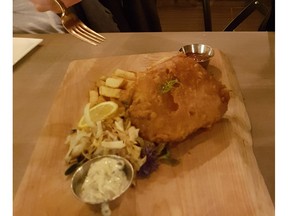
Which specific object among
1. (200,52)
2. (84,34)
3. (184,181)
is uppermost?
(84,34)

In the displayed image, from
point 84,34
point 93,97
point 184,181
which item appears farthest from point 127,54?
point 184,181

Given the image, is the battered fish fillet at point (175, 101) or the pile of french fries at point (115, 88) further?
the pile of french fries at point (115, 88)

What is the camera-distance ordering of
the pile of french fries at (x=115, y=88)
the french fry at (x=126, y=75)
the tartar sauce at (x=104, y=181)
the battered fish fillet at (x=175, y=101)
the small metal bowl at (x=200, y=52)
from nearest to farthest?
the tartar sauce at (x=104, y=181), the battered fish fillet at (x=175, y=101), the pile of french fries at (x=115, y=88), the french fry at (x=126, y=75), the small metal bowl at (x=200, y=52)

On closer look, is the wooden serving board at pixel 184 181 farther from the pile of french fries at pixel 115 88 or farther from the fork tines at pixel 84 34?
the fork tines at pixel 84 34

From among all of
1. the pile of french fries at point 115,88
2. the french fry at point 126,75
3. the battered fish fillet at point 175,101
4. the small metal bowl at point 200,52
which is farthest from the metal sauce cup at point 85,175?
the small metal bowl at point 200,52

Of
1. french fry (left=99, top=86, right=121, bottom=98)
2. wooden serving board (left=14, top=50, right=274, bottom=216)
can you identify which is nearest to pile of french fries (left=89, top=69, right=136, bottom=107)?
french fry (left=99, top=86, right=121, bottom=98)

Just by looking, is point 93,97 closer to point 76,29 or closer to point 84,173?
point 76,29

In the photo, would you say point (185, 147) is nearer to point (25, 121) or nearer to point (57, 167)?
point (57, 167)

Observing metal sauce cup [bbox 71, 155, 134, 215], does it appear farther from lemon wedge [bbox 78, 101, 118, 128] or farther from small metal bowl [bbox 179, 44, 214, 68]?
small metal bowl [bbox 179, 44, 214, 68]
